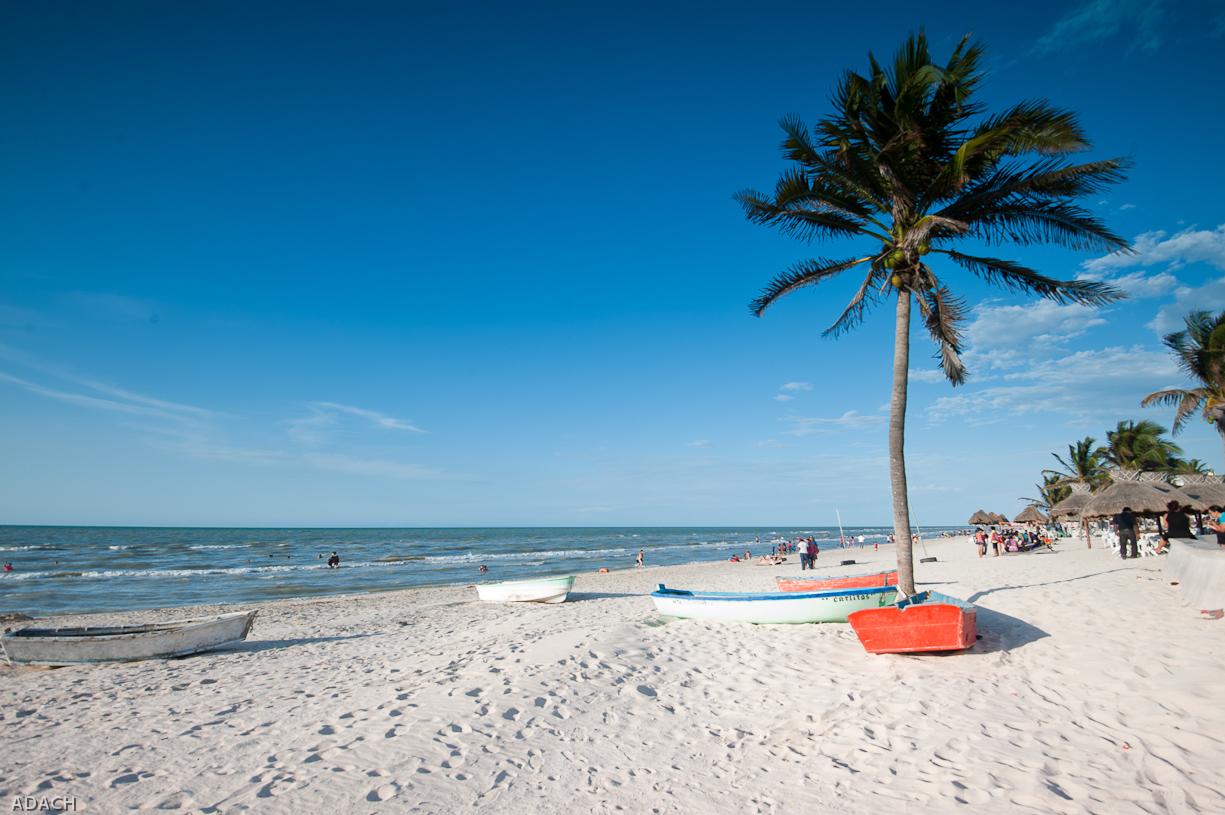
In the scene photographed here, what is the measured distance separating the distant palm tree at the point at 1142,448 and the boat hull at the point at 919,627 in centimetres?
4707

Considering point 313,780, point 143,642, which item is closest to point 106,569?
point 143,642

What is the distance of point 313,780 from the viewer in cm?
512

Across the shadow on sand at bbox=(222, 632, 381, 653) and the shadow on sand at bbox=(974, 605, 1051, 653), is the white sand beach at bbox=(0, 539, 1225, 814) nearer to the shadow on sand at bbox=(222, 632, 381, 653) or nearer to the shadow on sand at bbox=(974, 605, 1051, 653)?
the shadow on sand at bbox=(974, 605, 1051, 653)

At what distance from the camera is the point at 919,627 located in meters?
8.09

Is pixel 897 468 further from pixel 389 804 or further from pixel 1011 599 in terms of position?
pixel 389 804

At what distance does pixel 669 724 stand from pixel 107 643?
11108mm

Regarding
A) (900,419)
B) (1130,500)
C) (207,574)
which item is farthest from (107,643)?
(1130,500)

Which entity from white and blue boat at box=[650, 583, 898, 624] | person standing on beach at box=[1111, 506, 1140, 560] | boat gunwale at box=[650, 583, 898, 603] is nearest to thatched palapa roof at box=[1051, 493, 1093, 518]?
person standing on beach at box=[1111, 506, 1140, 560]

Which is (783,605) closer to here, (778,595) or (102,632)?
(778,595)

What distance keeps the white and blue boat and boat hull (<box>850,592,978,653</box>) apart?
178cm

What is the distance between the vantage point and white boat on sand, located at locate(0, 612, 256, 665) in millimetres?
10844

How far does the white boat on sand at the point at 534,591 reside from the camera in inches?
706

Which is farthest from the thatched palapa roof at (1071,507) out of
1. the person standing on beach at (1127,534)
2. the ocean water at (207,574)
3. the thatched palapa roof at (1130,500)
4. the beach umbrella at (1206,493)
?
the ocean water at (207,574)

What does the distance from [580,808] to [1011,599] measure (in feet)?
34.7
